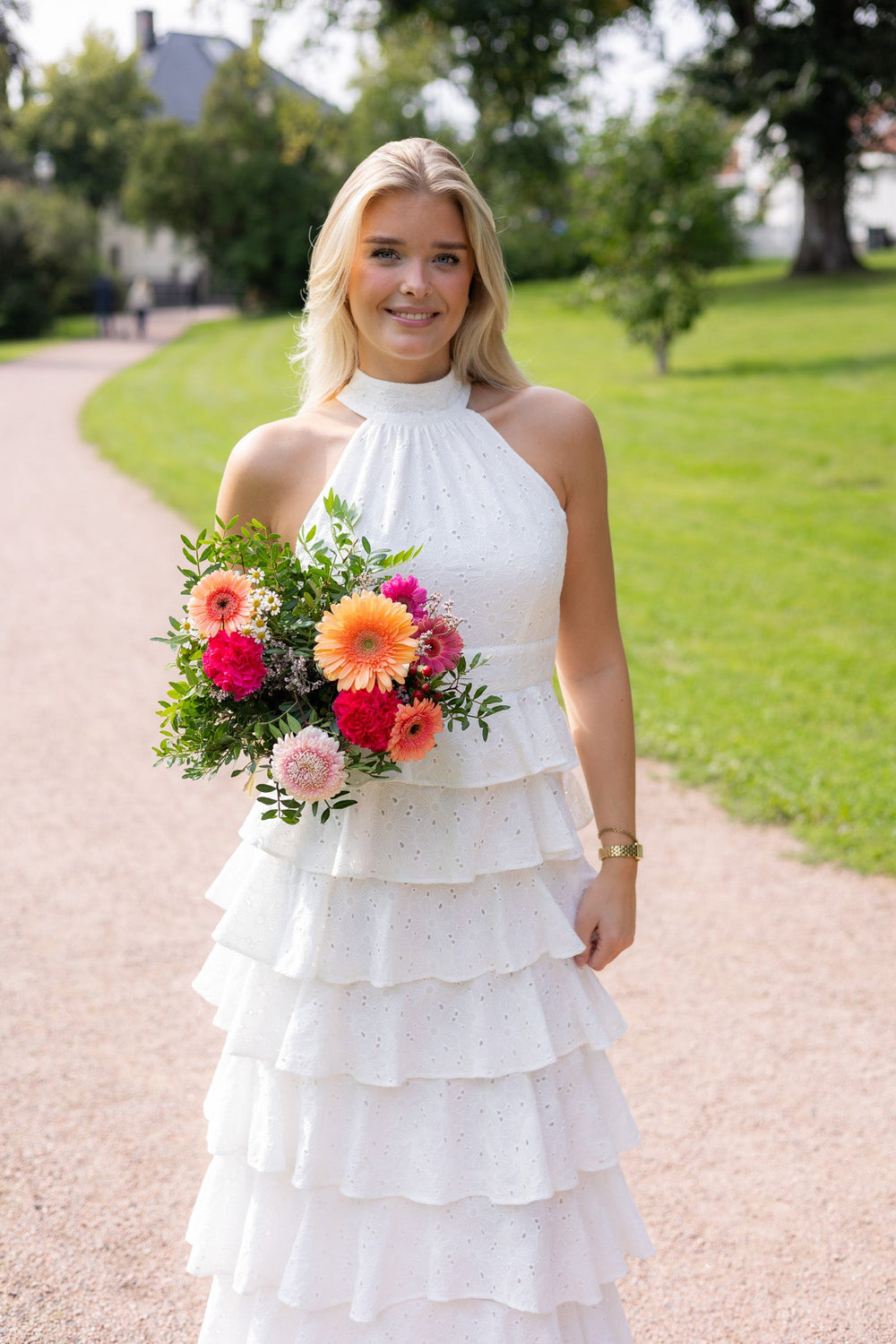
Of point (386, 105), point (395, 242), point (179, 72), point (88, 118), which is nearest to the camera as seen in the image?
point (395, 242)

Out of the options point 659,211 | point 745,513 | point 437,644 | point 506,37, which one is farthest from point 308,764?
point 659,211

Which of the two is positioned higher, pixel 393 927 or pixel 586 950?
pixel 393 927

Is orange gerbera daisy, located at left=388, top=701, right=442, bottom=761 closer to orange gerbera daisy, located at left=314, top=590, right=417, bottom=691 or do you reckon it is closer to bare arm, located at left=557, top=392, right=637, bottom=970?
orange gerbera daisy, located at left=314, top=590, right=417, bottom=691

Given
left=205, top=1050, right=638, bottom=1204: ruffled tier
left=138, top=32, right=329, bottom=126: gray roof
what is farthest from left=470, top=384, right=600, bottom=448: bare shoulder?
left=138, top=32, right=329, bottom=126: gray roof

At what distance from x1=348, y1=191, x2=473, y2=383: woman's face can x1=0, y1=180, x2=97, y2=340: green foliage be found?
35.6 metres

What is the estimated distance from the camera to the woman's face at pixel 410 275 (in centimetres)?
234

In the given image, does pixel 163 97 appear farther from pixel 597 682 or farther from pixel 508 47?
pixel 597 682

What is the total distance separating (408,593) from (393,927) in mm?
609

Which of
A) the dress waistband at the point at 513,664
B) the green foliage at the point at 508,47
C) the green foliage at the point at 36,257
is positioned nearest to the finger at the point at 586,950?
the dress waistband at the point at 513,664

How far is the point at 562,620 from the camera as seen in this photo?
2631mm

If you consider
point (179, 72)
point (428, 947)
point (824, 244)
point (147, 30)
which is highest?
point (147, 30)

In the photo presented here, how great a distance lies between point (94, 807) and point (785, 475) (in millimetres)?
8714

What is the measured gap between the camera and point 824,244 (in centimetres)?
3016

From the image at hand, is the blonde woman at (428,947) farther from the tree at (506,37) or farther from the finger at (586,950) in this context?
the tree at (506,37)
